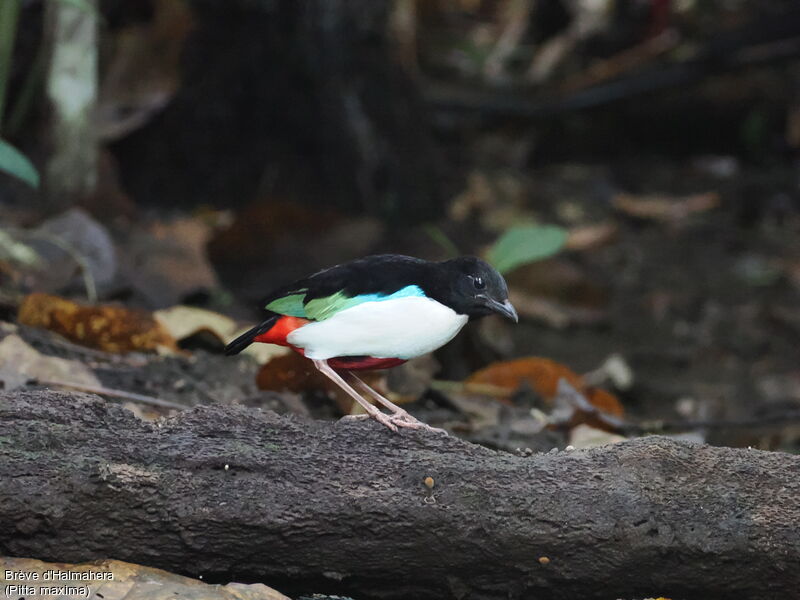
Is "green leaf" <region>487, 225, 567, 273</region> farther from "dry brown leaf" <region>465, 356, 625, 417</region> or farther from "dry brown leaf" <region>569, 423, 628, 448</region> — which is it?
"dry brown leaf" <region>569, 423, 628, 448</region>

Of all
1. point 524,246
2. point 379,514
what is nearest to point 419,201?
point 524,246

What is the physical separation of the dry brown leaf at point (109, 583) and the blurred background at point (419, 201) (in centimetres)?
117

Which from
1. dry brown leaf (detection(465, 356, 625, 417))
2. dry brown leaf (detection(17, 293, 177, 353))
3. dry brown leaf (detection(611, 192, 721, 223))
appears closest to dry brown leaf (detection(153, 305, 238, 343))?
dry brown leaf (detection(17, 293, 177, 353))

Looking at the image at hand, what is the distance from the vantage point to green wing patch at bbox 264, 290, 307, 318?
130 inches

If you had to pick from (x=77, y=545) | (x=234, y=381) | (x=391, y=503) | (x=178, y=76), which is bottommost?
(x=77, y=545)

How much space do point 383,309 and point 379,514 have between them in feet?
2.10

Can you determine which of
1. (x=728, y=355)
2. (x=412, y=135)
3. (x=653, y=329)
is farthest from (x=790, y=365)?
(x=412, y=135)

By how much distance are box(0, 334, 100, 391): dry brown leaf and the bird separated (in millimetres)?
868

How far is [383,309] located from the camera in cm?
317

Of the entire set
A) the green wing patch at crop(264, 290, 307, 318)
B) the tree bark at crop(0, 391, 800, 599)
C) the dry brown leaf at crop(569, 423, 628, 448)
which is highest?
the dry brown leaf at crop(569, 423, 628, 448)

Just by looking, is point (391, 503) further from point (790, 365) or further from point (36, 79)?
point (790, 365)

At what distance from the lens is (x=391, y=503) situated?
9.06 feet

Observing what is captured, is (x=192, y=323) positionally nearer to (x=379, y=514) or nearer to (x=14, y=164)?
(x=14, y=164)

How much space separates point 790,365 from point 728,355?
1.22ft
